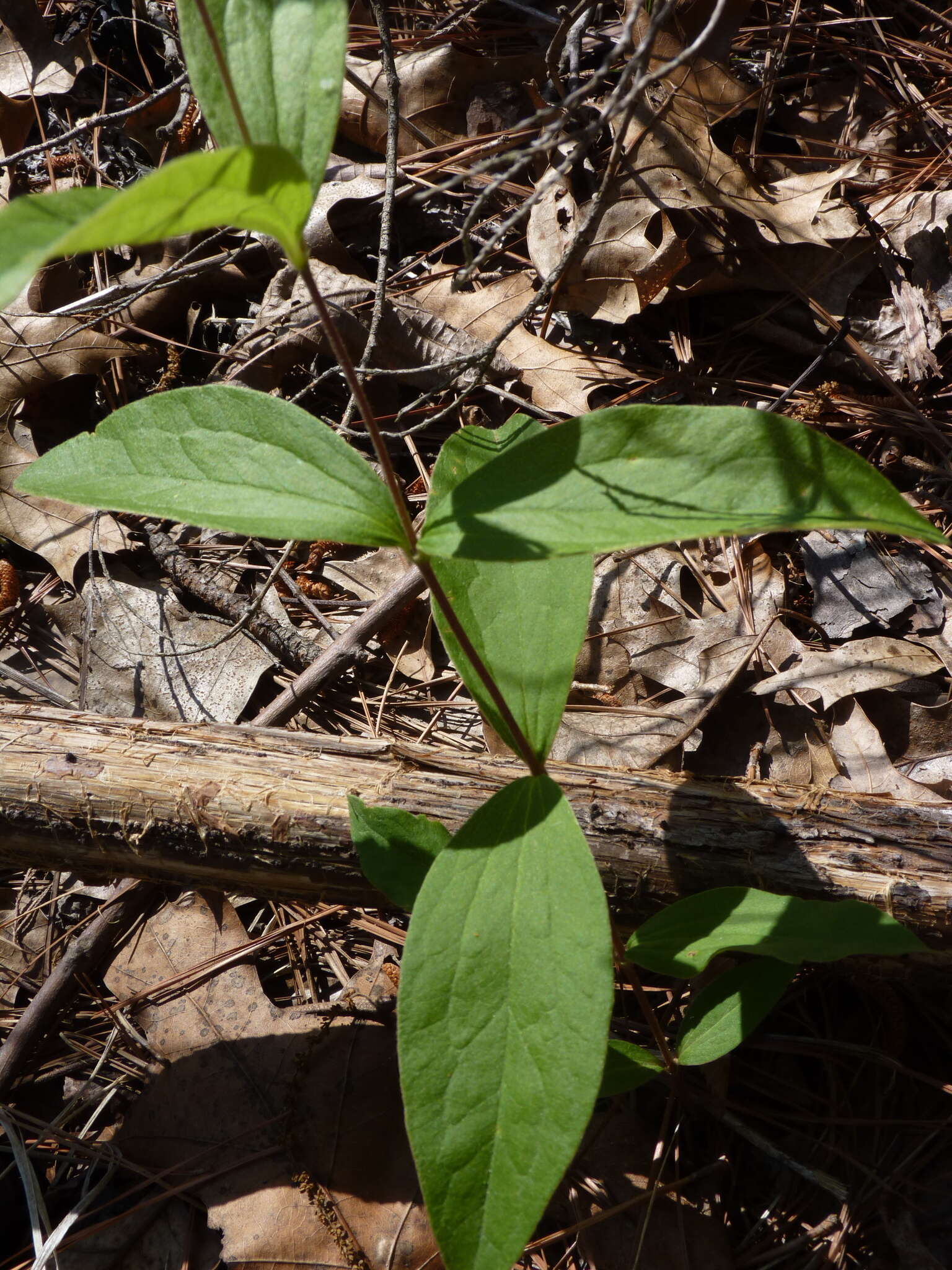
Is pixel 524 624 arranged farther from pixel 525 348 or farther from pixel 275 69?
pixel 525 348

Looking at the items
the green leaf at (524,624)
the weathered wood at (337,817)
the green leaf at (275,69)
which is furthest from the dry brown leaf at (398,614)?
the green leaf at (275,69)

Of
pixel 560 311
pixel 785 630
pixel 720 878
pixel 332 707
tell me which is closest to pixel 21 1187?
pixel 332 707

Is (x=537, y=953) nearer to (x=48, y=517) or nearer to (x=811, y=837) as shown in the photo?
(x=811, y=837)

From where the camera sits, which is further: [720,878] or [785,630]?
[785,630]

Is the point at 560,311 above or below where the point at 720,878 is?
above

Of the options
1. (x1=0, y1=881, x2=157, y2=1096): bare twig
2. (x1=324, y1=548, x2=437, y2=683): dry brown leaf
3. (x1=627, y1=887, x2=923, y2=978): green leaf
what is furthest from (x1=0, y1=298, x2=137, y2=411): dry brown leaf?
(x1=627, y1=887, x2=923, y2=978): green leaf

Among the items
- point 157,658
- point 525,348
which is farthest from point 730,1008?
point 525,348
